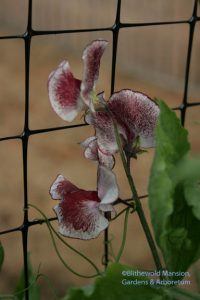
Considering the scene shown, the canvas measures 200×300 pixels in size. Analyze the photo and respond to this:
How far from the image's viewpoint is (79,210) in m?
→ 0.41

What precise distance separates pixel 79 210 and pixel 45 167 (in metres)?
1.58

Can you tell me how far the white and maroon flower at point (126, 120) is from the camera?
1.28 feet

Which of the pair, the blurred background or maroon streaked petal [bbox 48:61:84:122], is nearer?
maroon streaked petal [bbox 48:61:84:122]

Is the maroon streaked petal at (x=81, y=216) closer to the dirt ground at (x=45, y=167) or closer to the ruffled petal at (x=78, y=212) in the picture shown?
the ruffled petal at (x=78, y=212)

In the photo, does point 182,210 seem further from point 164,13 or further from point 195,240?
point 164,13

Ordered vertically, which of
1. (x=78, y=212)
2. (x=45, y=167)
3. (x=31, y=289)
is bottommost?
(x=45, y=167)

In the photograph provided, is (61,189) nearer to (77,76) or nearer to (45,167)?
(45,167)

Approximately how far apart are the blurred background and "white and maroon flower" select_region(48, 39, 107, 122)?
859 millimetres

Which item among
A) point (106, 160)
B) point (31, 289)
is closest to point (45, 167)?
point (31, 289)

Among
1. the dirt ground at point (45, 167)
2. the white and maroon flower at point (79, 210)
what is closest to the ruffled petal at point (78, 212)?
the white and maroon flower at point (79, 210)

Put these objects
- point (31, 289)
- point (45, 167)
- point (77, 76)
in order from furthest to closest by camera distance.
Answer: point (77, 76), point (45, 167), point (31, 289)

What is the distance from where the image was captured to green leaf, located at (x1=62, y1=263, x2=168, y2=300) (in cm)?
34

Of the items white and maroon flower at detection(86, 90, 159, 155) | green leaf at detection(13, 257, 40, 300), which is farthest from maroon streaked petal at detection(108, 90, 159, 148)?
green leaf at detection(13, 257, 40, 300)

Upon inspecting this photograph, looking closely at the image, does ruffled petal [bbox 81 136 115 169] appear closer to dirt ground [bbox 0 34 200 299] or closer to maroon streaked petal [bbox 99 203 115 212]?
maroon streaked petal [bbox 99 203 115 212]
